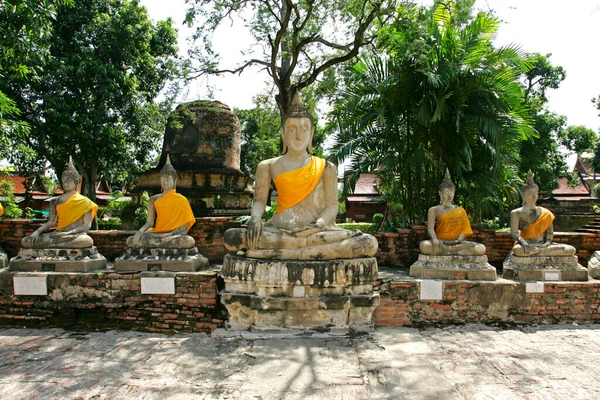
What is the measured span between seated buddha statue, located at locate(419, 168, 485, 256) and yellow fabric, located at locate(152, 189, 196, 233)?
11.4ft

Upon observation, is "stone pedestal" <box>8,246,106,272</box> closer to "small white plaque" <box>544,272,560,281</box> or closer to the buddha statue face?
the buddha statue face

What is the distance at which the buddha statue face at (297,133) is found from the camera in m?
5.50

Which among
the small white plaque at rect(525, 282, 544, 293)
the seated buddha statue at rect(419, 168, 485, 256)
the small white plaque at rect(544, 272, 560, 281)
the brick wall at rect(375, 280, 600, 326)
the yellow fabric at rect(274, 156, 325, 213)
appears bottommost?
the brick wall at rect(375, 280, 600, 326)

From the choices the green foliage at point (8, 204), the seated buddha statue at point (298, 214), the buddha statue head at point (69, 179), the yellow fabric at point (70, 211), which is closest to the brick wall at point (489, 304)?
the seated buddha statue at point (298, 214)

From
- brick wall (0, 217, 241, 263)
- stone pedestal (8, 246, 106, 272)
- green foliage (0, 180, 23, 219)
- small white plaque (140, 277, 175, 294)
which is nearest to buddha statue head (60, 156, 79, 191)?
stone pedestal (8, 246, 106, 272)

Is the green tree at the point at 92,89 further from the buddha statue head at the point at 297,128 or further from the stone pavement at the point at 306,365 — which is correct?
the stone pavement at the point at 306,365

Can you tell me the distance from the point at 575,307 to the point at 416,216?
4062 millimetres

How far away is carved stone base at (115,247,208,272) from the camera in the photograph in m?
5.90

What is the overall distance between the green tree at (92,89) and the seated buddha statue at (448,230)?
800 centimetres

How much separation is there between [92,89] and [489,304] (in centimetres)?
1185

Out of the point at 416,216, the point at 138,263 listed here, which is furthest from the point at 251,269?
the point at 416,216

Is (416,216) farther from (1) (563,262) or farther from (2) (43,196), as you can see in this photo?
(2) (43,196)

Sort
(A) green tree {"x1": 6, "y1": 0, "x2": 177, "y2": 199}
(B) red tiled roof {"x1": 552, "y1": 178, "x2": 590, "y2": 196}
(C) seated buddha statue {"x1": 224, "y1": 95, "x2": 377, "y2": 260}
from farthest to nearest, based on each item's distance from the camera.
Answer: (B) red tiled roof {"x1": 552, "y1": 178, "x2": 590, "y2": 196} < (A) green tree {"x1": 6, "y1": 0, "x2": 177, "y2": 199} < (C) seated buddha statue {"x1": 224, "y1": 95, "x2": 377, "y2": 260}

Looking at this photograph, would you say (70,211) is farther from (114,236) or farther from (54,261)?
(114,236)
